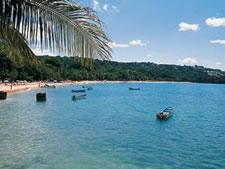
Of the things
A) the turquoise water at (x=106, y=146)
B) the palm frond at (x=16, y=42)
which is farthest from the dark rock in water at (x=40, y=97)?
the palm frond at (x=16, y=42)

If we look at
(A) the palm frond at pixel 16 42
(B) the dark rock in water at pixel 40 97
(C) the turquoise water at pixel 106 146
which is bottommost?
(C) the turquoise water at pixel 106 146

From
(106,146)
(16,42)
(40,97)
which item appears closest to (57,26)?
(16,42)

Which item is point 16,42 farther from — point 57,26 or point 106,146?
point 106,146

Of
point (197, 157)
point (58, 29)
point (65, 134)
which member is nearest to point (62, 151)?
point (65, 134)

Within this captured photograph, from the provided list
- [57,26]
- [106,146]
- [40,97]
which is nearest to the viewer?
[57,26]

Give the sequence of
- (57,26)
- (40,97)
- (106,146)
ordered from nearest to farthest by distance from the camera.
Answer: (57,26), (106,146), (40,97)

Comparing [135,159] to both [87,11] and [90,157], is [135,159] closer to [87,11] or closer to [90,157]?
[90,157]

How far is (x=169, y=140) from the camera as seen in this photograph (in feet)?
78.5

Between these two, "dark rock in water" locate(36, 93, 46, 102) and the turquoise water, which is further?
"dark rock in water" locate(36, 93, 46, 102)

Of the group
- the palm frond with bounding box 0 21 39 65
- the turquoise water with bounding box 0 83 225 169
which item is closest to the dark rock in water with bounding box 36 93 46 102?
the turquoise water with bounding box 0 83 225 169

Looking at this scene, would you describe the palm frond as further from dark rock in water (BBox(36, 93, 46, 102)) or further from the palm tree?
dark rock in water (BBox(36, 93, 46, 102))

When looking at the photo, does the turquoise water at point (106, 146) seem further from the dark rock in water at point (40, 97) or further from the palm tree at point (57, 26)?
the dark rock in water at point (40, 97)

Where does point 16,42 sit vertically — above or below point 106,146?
above

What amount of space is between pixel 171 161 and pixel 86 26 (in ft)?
49.0
